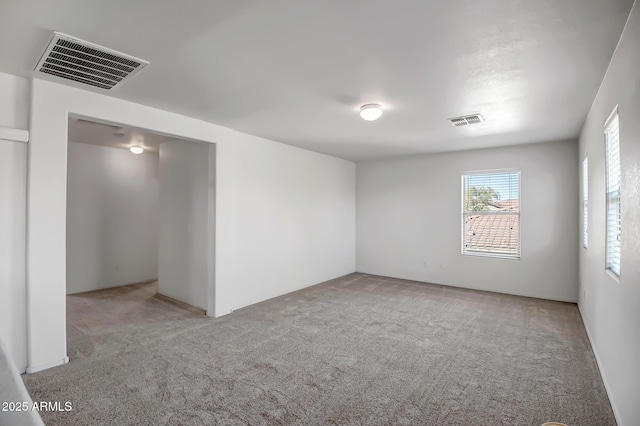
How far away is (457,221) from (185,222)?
4.63m

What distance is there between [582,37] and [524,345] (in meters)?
2.81

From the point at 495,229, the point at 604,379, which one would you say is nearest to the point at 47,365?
the point at 604,379

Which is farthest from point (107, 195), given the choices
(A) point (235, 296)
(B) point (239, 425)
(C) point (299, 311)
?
(B) point (239, 425)

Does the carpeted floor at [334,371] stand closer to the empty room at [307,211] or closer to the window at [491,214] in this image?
the empty room at [307,211]

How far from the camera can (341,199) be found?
267 inches

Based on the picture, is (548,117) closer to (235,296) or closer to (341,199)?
(341,199)

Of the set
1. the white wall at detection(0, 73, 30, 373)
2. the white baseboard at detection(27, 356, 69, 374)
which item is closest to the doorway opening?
the white baseboard at detection(27, 356, 69, 374)

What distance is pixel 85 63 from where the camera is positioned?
8.05 feet

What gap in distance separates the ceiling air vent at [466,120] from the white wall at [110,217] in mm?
5670

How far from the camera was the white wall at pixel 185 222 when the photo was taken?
15.0ft

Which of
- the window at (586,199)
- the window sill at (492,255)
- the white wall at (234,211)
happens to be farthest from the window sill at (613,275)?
the white wall at (234,211)

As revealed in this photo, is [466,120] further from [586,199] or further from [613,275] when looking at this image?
[613,275]

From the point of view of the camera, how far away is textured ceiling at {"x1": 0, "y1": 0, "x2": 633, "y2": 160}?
178 centimetres

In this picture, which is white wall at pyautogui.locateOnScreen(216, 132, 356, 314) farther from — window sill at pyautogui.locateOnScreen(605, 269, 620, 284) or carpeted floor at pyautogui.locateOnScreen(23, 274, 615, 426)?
window sill at pyautogui.locateOnScreen(605, 269, 620, 284)
